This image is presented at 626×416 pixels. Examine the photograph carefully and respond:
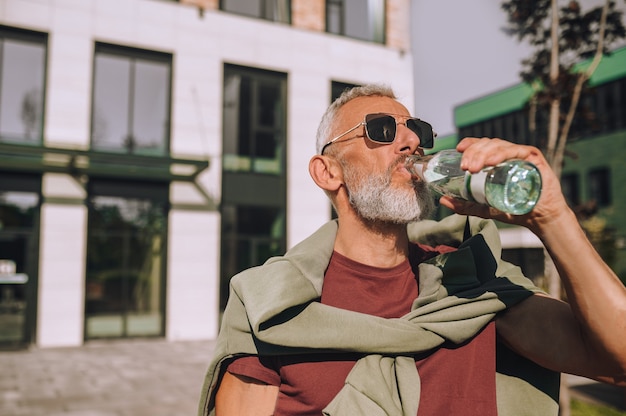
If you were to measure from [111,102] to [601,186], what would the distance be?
2490 centimetres

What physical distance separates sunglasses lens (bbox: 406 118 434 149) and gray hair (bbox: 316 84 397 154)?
209 millimetres

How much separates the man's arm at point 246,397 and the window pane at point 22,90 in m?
12.8

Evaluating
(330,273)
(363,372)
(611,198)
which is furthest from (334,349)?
(611,198)

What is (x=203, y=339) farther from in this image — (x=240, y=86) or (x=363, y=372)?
(x=363, y=372)

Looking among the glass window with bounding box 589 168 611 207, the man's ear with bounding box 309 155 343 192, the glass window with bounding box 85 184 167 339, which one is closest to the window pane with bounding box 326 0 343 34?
the glass window with bounding box 85 184 167 339

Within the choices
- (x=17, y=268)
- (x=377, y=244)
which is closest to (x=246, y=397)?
(x=377, y=244)

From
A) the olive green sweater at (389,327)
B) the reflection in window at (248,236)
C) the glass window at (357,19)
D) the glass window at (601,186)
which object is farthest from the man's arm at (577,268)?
the glass window at (601,186)

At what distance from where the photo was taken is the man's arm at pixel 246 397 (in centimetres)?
164

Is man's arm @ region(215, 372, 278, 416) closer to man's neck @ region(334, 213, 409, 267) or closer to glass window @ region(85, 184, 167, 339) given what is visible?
man's neck @ region(334, 213, 409, 267)

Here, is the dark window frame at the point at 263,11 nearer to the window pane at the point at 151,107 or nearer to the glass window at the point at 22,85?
the window pane at the point at 151,107

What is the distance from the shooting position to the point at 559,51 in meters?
5.09

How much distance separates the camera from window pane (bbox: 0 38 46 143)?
41.2 ft

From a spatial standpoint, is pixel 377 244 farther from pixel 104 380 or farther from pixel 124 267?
pixel 124 267

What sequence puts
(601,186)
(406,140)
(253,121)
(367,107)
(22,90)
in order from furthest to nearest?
(601,186) → (253,121) → (22,90) → (367,107) → (406,140)
